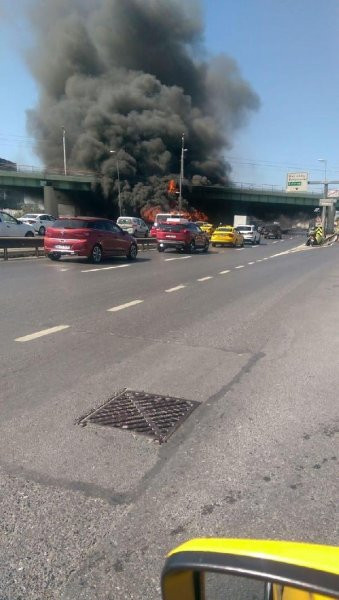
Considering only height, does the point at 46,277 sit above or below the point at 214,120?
below

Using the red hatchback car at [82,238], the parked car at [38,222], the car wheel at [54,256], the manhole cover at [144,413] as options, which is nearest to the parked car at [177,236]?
the red hatchback car at [82,238]

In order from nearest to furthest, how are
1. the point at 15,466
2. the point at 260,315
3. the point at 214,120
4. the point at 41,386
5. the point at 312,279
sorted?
the point at 15,466 < the point at 41,386 < the point at 260,315 < the point at 312,279 < the point at 214,120

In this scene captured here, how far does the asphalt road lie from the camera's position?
248 centimetres

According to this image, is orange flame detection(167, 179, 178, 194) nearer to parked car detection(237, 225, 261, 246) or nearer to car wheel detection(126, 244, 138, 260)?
parked car detection(237, 225, 261, 246)

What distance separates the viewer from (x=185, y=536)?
8.52ft

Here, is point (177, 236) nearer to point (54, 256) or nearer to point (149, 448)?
point (54, 256)

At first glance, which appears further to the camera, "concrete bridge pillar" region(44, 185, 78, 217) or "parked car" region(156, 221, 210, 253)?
"concrete bridge pillar" region(44, 185, 78, 217)

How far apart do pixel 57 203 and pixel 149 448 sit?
2897 inches

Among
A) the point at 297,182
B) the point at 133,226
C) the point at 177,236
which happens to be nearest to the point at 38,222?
the point at 133,226

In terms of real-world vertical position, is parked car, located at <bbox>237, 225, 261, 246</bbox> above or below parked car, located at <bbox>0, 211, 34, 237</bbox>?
below

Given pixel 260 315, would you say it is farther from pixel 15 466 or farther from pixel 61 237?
pixel 61 237

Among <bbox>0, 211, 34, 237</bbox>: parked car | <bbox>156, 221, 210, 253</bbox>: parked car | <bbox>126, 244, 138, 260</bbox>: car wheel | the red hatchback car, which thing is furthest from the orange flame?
the red hatchback car

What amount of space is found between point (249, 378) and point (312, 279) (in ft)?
36.9

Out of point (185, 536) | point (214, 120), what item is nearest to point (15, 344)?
point (185, 536)
